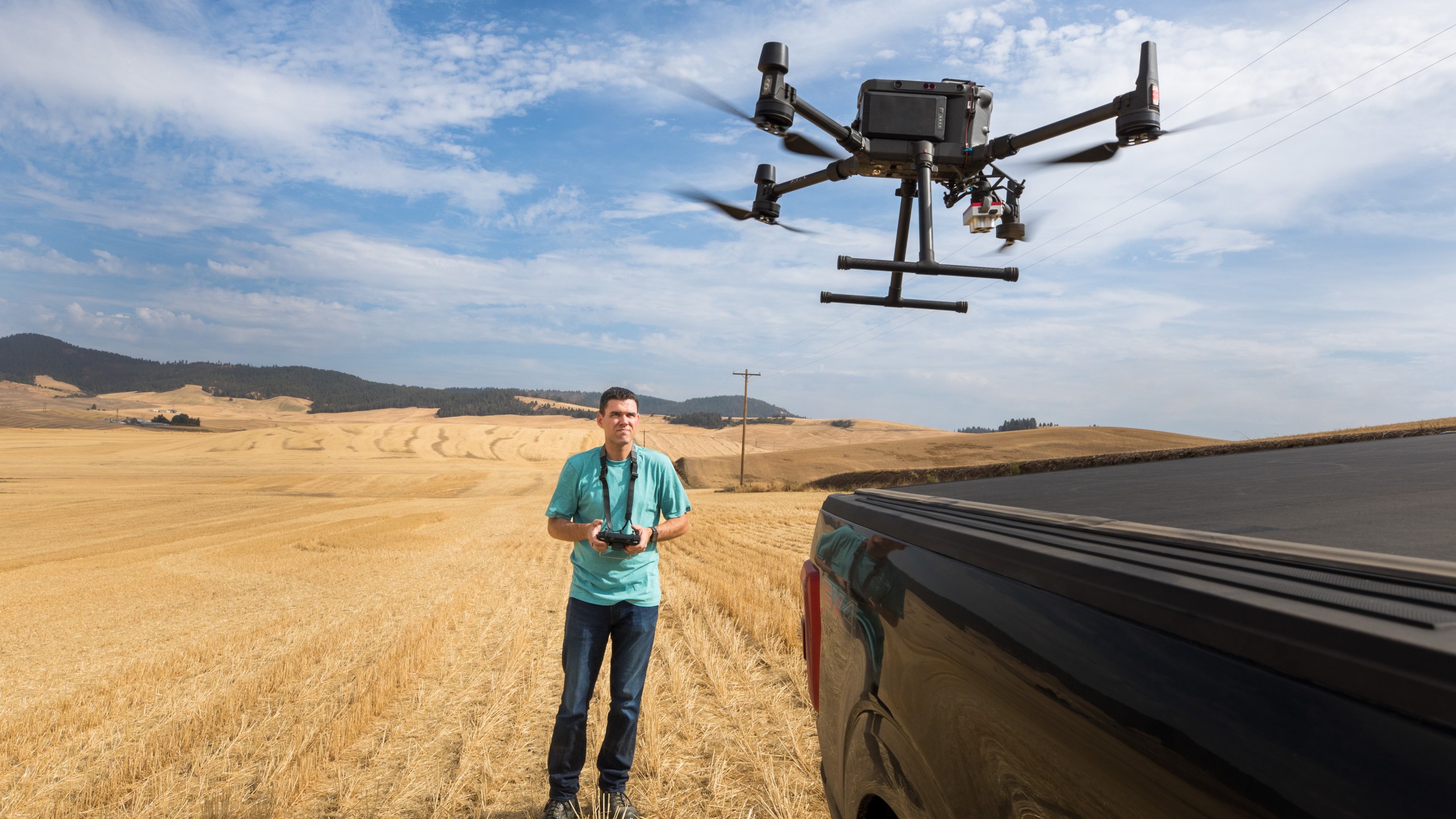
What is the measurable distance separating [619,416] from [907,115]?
3995mm

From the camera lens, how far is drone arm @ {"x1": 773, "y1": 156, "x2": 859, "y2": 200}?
7.19 meters

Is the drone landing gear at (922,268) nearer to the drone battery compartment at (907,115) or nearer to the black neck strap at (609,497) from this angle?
the drone battery compartment at (907,115)

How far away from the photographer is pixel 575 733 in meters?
3.99

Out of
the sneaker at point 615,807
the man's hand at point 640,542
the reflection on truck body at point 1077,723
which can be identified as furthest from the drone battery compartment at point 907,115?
the reflection on truck body at point 1077,723

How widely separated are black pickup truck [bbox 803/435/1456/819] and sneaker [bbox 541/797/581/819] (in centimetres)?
243

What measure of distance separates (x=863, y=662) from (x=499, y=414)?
139505mm

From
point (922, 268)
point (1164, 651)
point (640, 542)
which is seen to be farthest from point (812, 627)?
point (922, 268)

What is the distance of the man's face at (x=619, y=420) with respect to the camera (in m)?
4.32

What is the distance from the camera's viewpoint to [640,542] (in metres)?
4.02

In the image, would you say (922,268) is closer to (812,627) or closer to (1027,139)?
(1027,139)

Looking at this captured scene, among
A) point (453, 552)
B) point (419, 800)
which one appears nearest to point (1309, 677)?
point (419, 800)

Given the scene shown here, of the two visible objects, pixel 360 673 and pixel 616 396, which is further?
pixel 360 673

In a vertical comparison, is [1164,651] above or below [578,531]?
above

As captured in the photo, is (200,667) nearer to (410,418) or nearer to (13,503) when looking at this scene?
(13,503)
